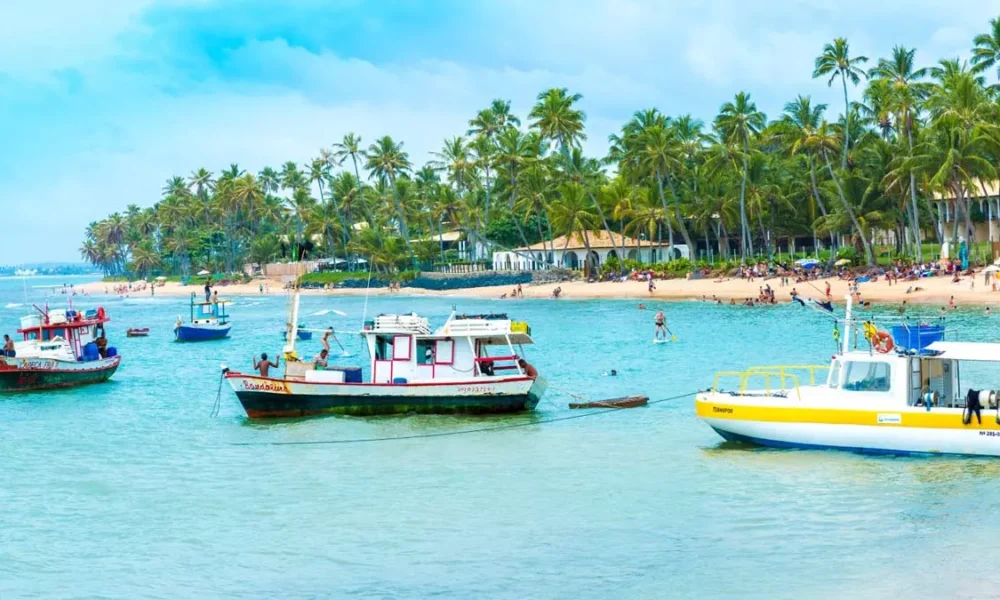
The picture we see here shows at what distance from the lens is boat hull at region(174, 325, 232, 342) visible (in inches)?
3031

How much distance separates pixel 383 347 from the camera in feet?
114

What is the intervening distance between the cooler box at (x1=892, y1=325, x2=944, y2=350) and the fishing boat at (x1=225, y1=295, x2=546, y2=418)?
11686mm

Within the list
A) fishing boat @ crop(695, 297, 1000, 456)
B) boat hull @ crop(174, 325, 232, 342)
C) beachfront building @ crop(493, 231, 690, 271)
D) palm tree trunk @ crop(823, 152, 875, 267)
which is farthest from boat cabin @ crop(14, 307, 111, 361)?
beachfront building @ crop(493, 231, 690, 271)

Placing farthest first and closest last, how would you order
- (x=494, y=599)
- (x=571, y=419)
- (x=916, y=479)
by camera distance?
1. (x=571, y=419)
2. (x=916, y=479)
3. (x=494, y=599)

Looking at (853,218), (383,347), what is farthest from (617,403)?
(853,218)

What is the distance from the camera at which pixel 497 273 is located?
125375 millimetres

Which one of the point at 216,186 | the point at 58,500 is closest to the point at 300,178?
the point at 216,186

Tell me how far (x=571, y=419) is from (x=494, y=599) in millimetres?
16738

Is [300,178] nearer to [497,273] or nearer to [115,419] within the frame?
[497,273]

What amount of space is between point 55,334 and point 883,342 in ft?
115

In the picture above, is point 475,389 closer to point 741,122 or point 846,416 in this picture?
point 846,416

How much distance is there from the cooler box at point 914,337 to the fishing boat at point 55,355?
3311 cm

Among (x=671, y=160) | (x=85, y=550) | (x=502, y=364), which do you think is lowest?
(x=85, y=550)

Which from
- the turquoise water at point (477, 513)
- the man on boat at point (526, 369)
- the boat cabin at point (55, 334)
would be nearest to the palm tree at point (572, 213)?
the boat cabin at point (55, 334)
